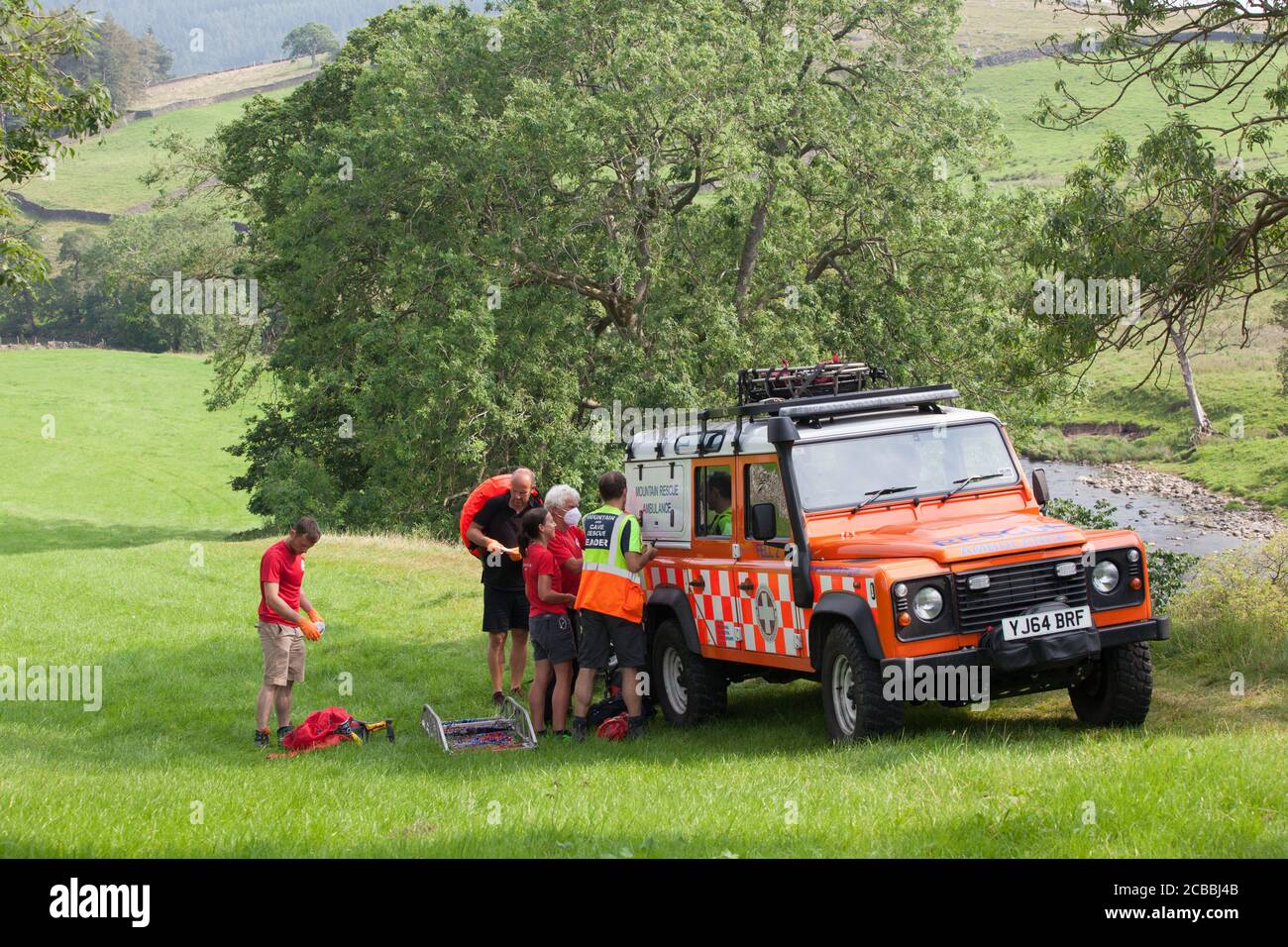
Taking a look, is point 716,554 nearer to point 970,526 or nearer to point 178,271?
point 970,526

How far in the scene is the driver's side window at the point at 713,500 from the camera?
10883mm

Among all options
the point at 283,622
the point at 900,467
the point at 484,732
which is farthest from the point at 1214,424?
the point at 283,622

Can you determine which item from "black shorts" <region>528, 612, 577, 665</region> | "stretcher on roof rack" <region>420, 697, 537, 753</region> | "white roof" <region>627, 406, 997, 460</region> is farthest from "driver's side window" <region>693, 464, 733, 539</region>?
"stretcher on roof rack" <region>420, 697, 537, 753</region>

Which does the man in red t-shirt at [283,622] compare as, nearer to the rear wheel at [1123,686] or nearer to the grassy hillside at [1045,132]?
the rear wheel at [1123,686]

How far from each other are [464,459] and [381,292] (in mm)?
7056

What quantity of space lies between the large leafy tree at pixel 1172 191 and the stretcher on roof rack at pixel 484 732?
7.05 metres

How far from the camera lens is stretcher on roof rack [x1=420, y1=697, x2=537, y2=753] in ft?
34.7

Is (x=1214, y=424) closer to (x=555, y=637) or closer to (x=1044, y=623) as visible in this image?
(x=555, y=637)

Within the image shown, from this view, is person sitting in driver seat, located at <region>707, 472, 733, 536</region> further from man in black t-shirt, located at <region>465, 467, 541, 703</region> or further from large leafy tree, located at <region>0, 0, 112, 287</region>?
large leafy tree, located at <region>0, 0, 112, 287</region>

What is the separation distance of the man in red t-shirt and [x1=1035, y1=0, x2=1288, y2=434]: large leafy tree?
8.23 metres

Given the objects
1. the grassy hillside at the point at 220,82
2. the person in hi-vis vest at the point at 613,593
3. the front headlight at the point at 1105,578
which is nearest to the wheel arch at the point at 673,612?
the person in hi-vis vest at the point at 613,593

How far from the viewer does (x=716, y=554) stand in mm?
11016
